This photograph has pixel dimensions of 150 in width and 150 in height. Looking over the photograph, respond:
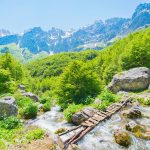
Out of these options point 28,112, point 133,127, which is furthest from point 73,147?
point 28,112

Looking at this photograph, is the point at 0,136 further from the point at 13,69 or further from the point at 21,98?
the point at 13,69

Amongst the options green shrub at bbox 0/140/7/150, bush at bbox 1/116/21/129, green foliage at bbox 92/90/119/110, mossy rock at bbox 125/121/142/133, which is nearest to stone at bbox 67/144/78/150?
green shrub at bbox 0/140/7/150

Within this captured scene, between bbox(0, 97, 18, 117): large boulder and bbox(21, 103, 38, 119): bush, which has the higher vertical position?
bbox(0, 97, 18, 117): large boulder

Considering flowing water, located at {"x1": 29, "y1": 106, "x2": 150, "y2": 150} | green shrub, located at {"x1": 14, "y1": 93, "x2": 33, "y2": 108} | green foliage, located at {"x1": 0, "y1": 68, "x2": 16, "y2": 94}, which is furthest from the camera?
green foliage, located at {"x1": 0, "y1": 68, "x2": 16, "y2": 94}

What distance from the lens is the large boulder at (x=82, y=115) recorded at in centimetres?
3750

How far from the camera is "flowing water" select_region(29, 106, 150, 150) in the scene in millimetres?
27047

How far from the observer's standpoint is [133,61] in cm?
7475

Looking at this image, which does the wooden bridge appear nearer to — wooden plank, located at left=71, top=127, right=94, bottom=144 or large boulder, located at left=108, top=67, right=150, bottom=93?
wooden plank, located at left=71, top=127, right=94, bottom=144

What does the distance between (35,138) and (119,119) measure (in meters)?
11.7

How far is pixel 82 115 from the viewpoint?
124 feet

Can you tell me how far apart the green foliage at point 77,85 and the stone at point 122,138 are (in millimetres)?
22772

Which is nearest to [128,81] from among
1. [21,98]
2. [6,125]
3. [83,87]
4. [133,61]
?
[83,87]

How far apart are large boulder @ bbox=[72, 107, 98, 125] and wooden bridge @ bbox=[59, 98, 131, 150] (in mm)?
1114

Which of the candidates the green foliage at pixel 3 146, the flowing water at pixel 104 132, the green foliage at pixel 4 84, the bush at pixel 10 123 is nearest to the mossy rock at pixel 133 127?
the flowing water at pixel 104 132
